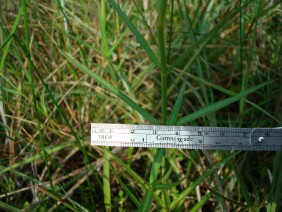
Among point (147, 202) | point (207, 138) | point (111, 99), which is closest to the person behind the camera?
point (147, 202)

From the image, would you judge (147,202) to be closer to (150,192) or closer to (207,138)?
(150,192)

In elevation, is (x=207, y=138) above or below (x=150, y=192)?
above

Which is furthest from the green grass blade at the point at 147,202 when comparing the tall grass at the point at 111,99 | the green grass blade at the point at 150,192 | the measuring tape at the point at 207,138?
the tall grass at the point at 111,99

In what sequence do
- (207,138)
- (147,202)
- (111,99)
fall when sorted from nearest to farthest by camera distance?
(147,202) → (207,138) → (111,99)

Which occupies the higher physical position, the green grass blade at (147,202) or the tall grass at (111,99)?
the tall grass at (111,99)

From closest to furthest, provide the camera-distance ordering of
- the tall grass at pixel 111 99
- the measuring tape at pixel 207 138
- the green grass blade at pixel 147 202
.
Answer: the green grass blade at pixel 147 202 < the measuring tape at pixel 207 138 < the tall grass at pixel 111 99

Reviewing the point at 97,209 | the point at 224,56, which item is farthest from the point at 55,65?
the point at 224,56

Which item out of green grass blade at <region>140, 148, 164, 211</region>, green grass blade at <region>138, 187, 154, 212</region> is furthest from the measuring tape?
green grass blade at <region>138, 187, 154, 212</region>

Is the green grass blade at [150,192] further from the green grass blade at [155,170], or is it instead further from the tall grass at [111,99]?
the tall grass at [111,99]

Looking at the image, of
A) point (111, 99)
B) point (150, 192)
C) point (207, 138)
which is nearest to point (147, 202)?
point (150, 192)
